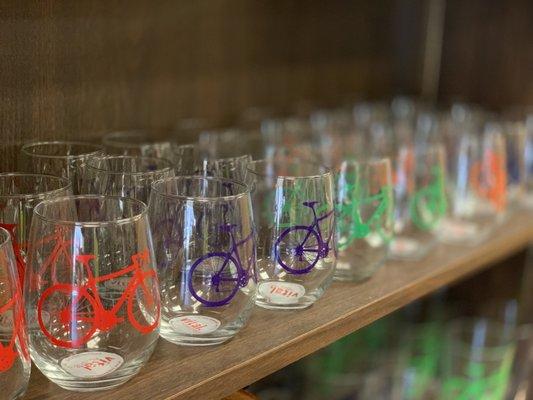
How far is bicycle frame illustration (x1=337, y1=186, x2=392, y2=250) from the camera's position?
0.86m

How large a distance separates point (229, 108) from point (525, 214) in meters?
0.50

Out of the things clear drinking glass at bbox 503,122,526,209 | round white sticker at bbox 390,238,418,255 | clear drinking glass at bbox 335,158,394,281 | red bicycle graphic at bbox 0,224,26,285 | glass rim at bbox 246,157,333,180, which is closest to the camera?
red bicycle graphic at bbox 0,224,26,285

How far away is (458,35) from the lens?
5.33 feet

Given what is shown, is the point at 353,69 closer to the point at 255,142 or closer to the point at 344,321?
the point at 255,142

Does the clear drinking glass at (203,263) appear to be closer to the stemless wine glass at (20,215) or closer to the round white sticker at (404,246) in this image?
the stemless wine glass at (20,215)

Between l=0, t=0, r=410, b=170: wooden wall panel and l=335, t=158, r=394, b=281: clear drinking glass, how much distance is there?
0.33 metres

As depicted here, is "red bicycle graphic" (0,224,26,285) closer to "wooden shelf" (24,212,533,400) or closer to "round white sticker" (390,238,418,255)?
"wooden shelf" (24,212,533,400)

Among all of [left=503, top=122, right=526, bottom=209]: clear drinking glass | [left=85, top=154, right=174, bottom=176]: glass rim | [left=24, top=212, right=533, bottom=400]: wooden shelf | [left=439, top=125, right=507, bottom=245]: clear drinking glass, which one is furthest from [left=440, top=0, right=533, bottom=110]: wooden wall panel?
[left=85, top=154, right=174, bottom=176]: glass rim

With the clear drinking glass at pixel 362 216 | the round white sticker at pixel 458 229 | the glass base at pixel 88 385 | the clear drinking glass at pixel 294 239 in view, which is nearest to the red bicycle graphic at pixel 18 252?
the glass base at pixel 88 385

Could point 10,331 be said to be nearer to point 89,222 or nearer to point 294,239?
point 89,222

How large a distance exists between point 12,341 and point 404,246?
1.85 feet

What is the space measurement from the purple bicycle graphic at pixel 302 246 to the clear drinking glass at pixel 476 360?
1.72ft

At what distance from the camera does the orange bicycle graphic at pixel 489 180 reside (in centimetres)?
113

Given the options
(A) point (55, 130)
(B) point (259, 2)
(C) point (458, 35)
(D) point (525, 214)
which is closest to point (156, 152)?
(A) point (55, 130)
